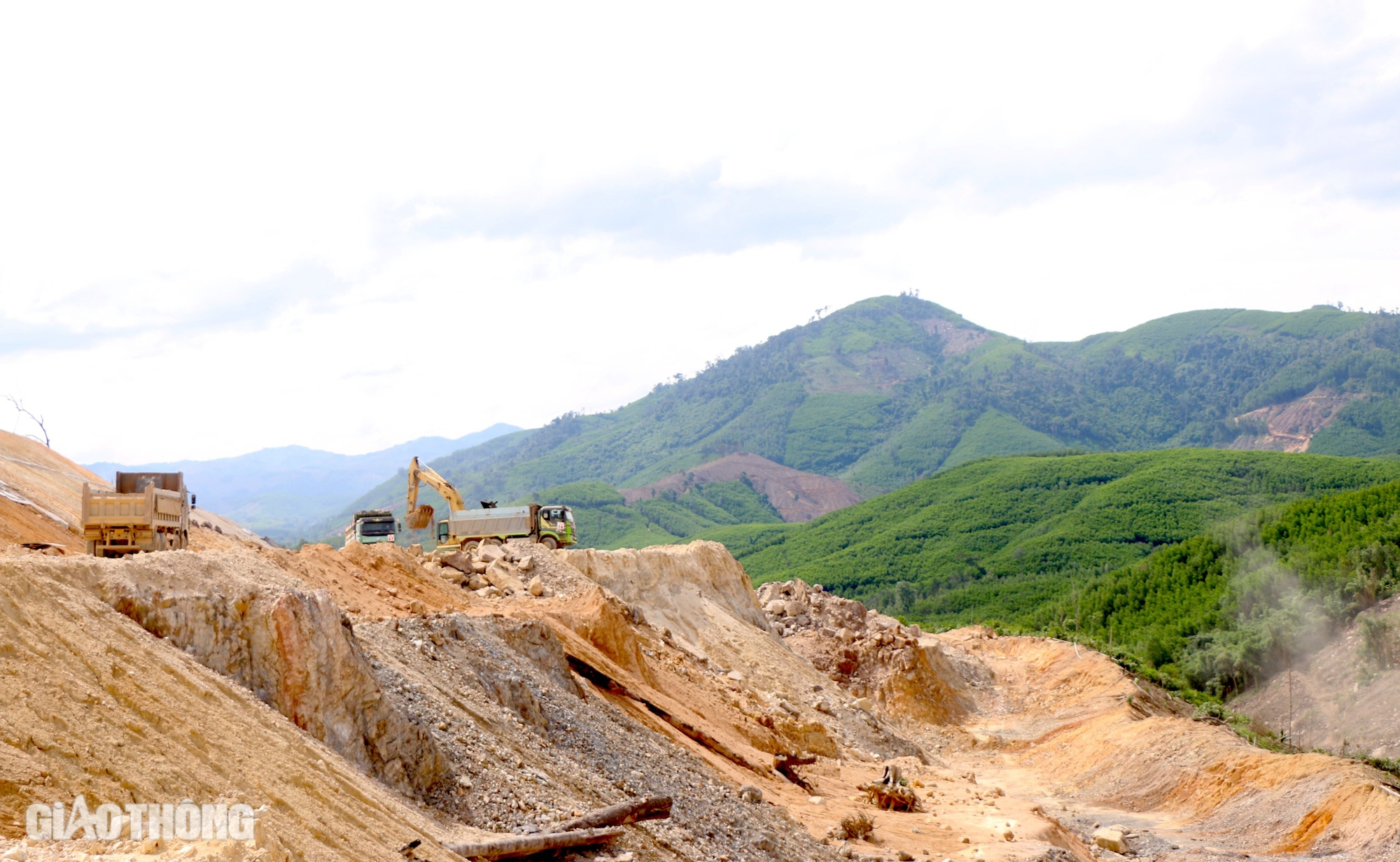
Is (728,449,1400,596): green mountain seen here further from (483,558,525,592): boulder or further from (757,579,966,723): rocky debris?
(483,558,525,592): boulder

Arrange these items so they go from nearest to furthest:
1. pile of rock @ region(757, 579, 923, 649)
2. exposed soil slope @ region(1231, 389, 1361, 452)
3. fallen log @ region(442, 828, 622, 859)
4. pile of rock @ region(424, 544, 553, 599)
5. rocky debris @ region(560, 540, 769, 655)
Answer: fallen log @ region(442, 828, 622, 859) < pile of rock @ region(424, 544, 553, 599) < rocky debris @ region(560, 540, 769, 655) < pile of rock @ region(757, 579, 923, 649) < exposed soil slope @ region(1231, 389, 1361, 452)

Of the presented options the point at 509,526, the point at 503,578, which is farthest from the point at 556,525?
the point at 503,578

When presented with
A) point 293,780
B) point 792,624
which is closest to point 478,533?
point 792,624

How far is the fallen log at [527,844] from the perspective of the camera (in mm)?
10266

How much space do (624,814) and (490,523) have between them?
20063 millimetres

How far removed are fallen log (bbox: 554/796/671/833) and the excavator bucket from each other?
20.3 meters

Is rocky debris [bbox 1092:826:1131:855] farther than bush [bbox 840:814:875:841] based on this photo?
Yes

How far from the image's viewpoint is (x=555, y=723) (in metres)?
15.7

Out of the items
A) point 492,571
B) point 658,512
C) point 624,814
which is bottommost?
point 624,814

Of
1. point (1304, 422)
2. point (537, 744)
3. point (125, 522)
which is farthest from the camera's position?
point (1304, 422)

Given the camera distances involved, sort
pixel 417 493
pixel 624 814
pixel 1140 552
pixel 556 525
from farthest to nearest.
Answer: pixel 1140 552
pixel 417 493
pixel 556 525
pixel 624 814

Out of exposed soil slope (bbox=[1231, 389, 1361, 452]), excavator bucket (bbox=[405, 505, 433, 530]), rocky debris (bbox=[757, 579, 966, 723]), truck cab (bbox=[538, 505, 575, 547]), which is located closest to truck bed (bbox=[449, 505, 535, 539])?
truck cab (bbox=[538, 505, 575, 547])

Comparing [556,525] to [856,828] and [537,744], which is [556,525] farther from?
[537,744]

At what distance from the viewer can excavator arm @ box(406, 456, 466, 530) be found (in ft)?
107
